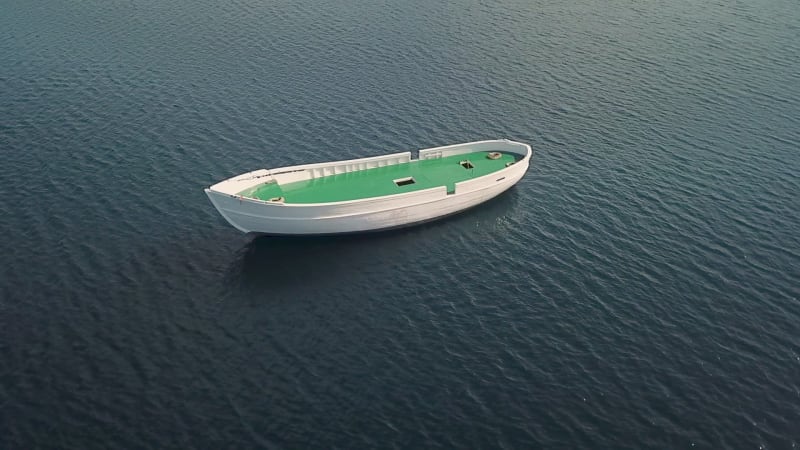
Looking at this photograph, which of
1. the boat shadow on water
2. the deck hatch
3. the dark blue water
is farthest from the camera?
the deck hatch

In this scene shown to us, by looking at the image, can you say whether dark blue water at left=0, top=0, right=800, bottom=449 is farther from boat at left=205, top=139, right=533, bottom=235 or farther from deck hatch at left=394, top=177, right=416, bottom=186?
deck hatch at left=394, top=177, right=416, bottom=186

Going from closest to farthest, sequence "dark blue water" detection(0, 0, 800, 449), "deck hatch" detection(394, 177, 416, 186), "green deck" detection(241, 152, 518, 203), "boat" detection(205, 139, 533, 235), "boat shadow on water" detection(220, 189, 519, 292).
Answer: "dark blue water" detection(0, 0, 800, 449) < "boat shadow on water" detection(220, 189, 519, 292) < "boat" detection(205, 139, 533, 235) < "green deck" detection(241, 152, 518, 203) < "deck hatch" detection(394, 177, 416, 186)

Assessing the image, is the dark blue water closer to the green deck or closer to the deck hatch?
the green deck

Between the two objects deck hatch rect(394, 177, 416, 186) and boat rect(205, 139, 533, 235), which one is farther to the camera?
deck hatch rect(394, 177, 416, 186)

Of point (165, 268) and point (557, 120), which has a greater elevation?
point (557, 120)

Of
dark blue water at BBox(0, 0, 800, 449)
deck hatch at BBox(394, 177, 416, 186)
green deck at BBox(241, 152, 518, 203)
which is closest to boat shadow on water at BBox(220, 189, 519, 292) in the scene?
dark blue water at BBox(0, 0, 800, 449)

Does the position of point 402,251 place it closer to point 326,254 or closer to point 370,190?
point 326,254

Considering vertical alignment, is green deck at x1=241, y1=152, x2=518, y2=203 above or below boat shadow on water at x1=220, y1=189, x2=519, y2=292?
above

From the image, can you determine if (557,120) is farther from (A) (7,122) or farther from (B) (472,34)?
(A) (7,122)

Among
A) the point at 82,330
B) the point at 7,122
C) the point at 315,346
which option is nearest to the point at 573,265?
the point at 315,346
